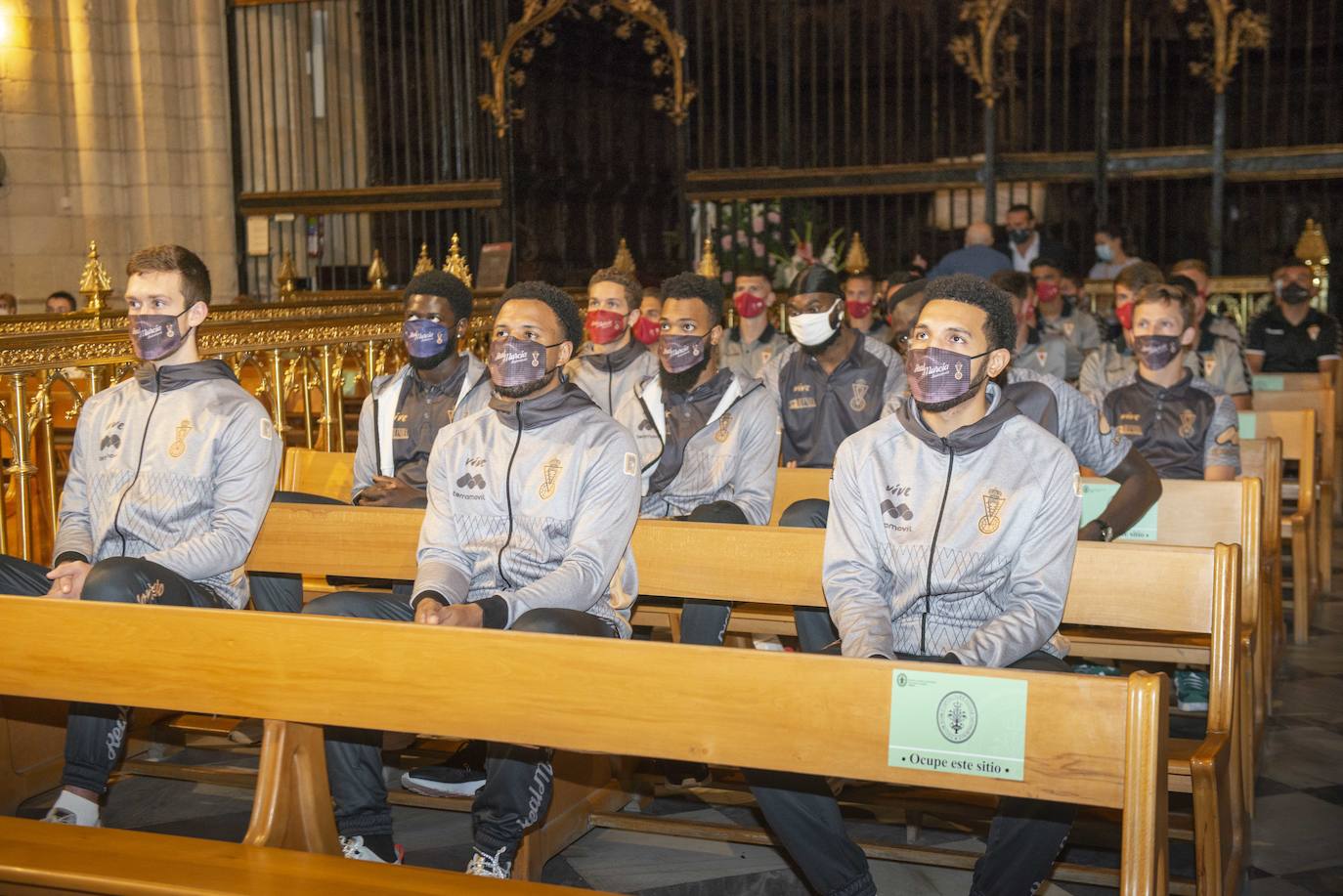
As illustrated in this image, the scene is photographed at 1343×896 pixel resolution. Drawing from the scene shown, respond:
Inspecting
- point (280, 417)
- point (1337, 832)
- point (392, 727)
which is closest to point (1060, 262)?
point (280, 417)

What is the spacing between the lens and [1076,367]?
9.30m

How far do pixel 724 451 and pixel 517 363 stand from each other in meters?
1.39

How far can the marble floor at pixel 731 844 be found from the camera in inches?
150

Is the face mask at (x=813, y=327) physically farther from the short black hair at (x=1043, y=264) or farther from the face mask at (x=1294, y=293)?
the face mask at (x=1294, y=293)

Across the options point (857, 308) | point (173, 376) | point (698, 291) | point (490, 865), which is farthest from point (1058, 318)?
point (490, 865)

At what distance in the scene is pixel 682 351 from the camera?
209 inches

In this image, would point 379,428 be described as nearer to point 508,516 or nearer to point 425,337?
point 425,337

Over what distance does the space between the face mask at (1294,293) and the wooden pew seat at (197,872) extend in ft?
26.1

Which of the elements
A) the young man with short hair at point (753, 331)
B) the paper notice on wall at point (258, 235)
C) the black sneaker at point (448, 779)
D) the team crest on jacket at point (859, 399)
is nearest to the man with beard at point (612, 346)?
the team crest on jacket at point (859, 399)

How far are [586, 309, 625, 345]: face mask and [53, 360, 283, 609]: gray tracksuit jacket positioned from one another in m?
2.10

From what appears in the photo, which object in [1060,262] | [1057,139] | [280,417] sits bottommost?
[280,417]

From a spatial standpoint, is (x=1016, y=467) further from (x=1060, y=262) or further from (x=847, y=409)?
(x=1060, y=262)

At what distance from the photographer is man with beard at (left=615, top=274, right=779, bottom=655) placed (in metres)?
5.18

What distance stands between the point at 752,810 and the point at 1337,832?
5.60ft
